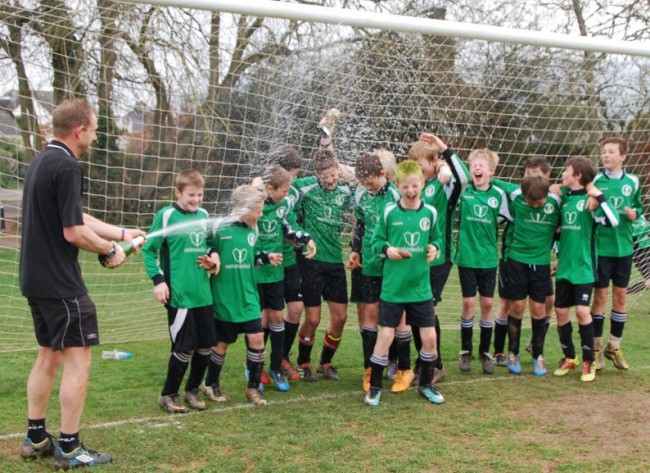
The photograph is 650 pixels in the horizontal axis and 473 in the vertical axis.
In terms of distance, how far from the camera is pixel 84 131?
3.82 metres

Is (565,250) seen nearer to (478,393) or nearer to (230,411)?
(478,393)

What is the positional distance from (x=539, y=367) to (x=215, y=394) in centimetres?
263

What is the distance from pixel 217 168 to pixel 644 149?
4348 millimetres

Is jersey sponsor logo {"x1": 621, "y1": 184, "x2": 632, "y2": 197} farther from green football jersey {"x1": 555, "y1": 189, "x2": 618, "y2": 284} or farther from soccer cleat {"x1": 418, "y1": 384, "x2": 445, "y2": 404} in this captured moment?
soccer cleat {"x1": 418, "y1": 384, "x2": 445, "y2": 404}

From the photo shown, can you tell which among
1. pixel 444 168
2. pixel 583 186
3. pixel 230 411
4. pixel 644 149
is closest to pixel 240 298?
pixel 230 411

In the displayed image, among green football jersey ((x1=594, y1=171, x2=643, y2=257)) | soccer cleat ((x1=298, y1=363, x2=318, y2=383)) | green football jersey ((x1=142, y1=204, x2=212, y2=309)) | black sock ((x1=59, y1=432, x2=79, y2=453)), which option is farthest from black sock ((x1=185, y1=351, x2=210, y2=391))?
green football jersey ((x1=594, y1=171, x2=643, y2=257))

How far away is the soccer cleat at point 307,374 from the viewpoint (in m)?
5.71

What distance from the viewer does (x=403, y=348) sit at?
5.28 m

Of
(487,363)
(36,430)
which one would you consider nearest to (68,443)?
(36,430)

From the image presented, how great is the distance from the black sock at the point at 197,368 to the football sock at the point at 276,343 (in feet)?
2.17

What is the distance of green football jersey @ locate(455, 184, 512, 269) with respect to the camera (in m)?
5.78

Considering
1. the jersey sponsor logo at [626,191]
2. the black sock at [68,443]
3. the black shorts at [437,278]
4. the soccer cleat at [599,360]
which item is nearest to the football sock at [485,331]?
the black shorts at [437,278]

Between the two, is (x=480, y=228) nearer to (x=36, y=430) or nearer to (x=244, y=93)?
(x=244, y=93)

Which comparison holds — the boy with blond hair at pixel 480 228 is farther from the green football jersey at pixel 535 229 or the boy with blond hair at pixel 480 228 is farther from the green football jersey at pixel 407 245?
the green football jersey at pixel 407 245
